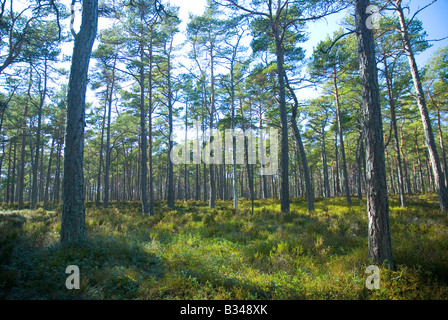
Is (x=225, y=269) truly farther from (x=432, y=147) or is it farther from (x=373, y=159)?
(x=432, y=147)

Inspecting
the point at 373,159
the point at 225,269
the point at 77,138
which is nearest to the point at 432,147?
the point at 373,159

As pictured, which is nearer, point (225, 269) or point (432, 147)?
point (225, 269)

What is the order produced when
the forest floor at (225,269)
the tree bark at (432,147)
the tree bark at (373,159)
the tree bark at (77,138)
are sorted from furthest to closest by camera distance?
the tree bark at (432,147), the tree bark at (77,138), the tree bark at (373,159), the forest floor at (225,269)

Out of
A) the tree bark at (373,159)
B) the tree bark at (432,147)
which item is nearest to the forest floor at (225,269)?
the tree bark at (373,159)

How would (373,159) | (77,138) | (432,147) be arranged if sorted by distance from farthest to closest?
(432,147) < (77,138) < (373,159)

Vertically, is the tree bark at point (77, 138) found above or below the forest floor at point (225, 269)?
above

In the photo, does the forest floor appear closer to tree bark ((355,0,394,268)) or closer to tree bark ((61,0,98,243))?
tree bark ((355,0,394,268))

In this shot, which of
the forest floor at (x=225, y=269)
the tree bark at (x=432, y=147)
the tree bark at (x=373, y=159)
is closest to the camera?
the forest floor at (x=225, y=269)

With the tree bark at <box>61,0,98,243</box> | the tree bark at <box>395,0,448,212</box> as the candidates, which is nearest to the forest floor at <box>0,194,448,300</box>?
the tree bark at <box>61,0,98,243</box>

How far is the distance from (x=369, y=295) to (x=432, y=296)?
866 millimetres

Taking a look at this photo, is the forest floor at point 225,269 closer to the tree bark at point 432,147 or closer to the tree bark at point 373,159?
the tree bark at point 373,159
